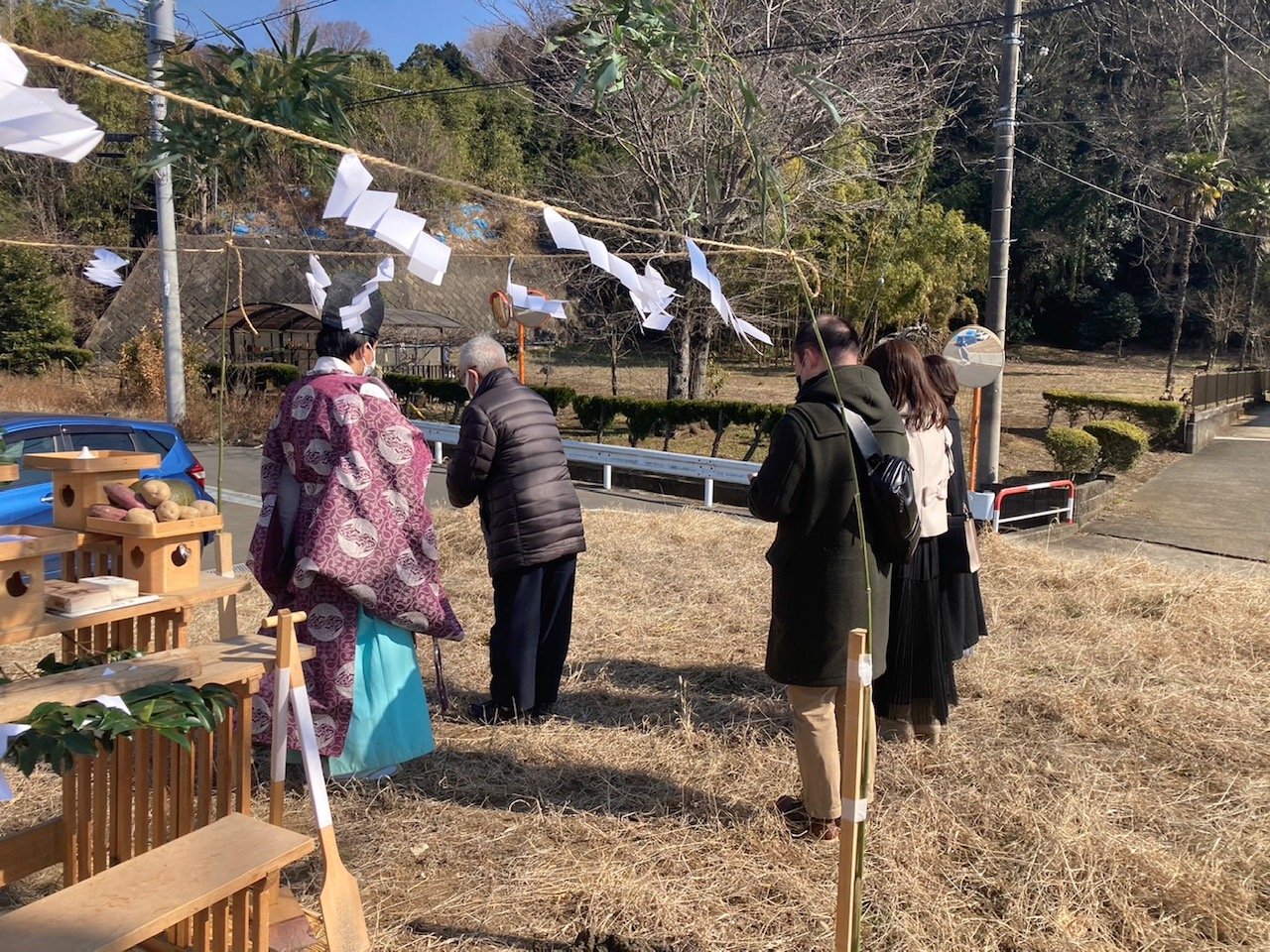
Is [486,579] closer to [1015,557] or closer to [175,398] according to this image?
[1015,557]

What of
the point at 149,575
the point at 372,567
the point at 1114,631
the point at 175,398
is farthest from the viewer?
the point at 175,398

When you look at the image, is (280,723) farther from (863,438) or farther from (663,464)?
(663,464)

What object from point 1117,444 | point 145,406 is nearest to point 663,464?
point 1117,444

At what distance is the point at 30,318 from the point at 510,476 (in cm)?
2228

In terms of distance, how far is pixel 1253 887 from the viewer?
2.86 m

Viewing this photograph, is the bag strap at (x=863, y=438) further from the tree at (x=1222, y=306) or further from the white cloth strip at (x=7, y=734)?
the tree at (x=1222, y=306)

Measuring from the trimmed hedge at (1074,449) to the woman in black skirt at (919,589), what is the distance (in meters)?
→ 10.7

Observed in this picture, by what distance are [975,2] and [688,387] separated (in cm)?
802

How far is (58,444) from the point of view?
268 inches

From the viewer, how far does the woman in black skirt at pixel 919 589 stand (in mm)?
3672

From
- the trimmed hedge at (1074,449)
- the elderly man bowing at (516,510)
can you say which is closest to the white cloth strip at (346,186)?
the elderly man bowing at (516,510)

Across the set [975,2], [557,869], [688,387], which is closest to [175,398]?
[688,387]

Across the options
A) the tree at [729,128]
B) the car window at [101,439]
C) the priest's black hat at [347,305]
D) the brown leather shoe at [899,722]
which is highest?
the tree at [729,128]

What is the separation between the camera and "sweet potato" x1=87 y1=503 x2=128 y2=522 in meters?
2.79
